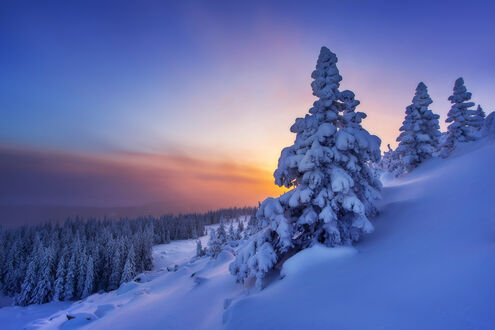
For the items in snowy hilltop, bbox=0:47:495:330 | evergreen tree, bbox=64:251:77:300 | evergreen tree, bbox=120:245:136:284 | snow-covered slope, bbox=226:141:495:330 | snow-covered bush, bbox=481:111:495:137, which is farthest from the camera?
evergreen tree, bbox=120:245:136:284

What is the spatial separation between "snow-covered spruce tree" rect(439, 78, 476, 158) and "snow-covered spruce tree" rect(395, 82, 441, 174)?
2.01 m

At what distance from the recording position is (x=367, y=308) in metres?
6.23

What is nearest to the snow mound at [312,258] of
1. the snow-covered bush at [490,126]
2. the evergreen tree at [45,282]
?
the snow-covered bush at [490,126]

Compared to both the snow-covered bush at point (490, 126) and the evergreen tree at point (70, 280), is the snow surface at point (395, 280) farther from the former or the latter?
the evergreen tree at point (70, 280)

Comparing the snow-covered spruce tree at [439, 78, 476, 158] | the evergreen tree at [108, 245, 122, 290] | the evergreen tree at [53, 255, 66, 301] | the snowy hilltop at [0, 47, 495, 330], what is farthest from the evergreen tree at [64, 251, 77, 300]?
the snow-covered spruce tree at [439, 78, 476, 158]

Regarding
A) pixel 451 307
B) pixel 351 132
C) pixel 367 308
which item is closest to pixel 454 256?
pixel 451 307

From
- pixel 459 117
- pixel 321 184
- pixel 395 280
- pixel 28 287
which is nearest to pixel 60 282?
pixel 28 287

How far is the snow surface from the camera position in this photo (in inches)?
215

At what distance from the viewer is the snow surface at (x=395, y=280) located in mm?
5457

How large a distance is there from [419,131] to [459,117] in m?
4.99

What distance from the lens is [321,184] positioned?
11.5 meters

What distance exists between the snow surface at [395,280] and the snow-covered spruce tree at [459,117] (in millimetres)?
14654

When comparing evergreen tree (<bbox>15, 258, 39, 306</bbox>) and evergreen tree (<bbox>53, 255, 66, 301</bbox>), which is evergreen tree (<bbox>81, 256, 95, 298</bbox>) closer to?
evergreen tree (<bbox>53, 255, 66, 301</bbox>)

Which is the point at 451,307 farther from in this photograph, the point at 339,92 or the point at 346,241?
the point at 339,92
